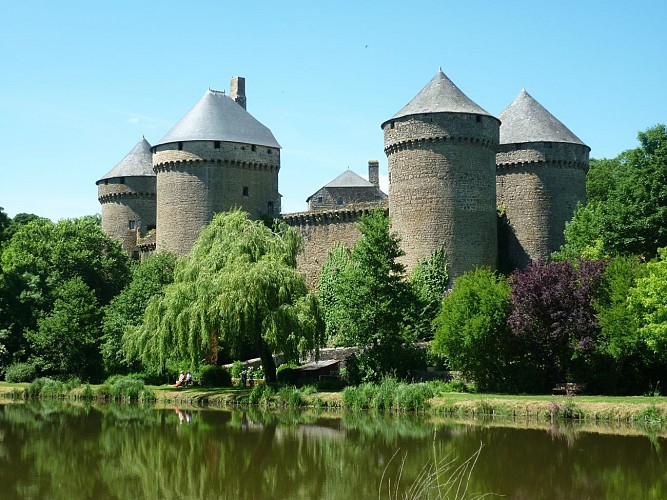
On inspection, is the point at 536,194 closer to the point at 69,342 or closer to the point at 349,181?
the point at 349,181

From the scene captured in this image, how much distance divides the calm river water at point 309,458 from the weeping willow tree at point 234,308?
426 centimetres

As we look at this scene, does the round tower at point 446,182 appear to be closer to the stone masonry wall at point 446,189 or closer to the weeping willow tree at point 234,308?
the stone masonry wall at point 446,189

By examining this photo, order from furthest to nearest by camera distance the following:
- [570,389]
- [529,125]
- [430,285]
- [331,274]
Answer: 1. [331,274]
2. [529,125]
3. [430,285]
4. [570,389]

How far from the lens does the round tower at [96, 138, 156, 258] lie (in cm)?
4991

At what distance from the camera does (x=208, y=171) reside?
43.9 m

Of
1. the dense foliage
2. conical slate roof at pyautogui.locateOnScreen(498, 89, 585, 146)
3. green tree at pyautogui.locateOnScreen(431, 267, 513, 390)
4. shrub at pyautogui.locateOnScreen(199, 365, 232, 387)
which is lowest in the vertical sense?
shrub at pyautogui.locateOnScreen(199, 365, 232, 387)

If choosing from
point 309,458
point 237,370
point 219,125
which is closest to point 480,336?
point 237,370

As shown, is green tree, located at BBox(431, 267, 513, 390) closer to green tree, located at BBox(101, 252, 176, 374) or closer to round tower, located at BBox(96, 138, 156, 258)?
green tree, located at BBox(101, 252, 176, 374)

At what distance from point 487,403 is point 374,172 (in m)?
32.0

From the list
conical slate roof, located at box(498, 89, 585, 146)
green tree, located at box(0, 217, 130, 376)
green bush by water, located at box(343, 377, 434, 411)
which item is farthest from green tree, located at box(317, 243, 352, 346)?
green bush by water, located at box(343, 377, 434, 411)

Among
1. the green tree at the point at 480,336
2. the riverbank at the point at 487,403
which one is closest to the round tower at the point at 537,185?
the green tree at the point at 480,336

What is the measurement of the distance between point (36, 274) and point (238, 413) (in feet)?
56.6

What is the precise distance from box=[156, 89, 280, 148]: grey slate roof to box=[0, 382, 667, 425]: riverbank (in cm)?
1613

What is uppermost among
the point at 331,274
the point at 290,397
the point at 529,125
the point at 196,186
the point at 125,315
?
the point at 529,125
